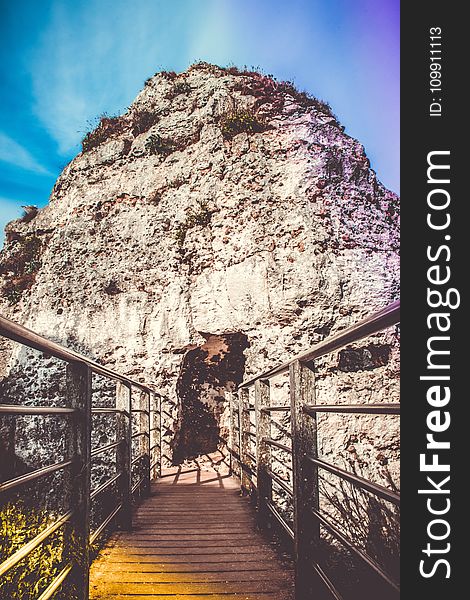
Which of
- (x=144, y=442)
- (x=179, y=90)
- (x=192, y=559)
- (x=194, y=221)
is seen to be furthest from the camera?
(x=179, y=90)

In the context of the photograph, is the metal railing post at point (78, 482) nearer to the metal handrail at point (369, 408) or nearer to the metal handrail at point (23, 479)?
the metal handrail at point (23, 479)

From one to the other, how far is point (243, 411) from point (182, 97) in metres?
9.97

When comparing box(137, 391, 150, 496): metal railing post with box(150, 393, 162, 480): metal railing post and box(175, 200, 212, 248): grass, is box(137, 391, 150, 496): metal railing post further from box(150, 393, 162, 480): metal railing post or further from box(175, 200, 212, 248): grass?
box(175, 200, 212, 248): grass

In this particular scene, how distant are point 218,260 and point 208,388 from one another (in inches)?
104

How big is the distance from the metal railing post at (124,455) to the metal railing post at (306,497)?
1796 mm

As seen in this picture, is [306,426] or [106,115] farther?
[106,115]

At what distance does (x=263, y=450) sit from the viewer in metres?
3.60

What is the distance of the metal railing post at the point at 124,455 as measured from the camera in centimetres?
344

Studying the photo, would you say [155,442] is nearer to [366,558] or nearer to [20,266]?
[366,558]

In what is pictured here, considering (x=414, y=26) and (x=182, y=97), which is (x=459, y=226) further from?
(x=182, y=97)

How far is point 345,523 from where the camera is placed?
6523 mm

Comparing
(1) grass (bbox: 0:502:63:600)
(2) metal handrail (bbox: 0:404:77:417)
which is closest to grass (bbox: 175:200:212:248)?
(1) grass (bbox: 0:502:63:600)

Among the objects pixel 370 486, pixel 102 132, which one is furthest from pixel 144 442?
pixel 102 132

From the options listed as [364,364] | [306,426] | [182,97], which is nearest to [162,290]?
[364,364]
